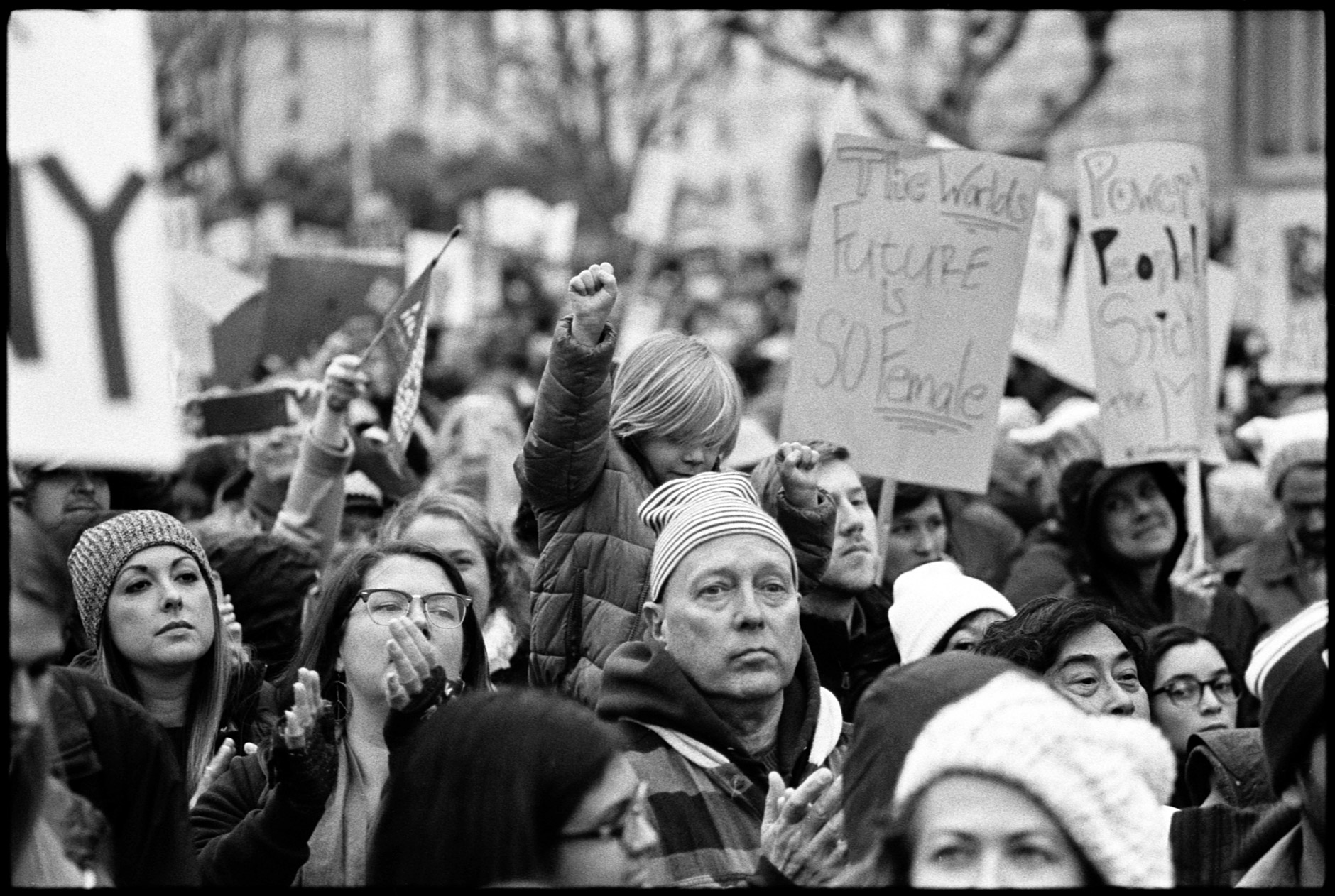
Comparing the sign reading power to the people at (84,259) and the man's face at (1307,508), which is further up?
the sign reading power to the people at (84,259)

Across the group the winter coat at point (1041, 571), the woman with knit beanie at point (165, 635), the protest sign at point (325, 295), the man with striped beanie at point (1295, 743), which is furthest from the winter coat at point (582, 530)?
the protest sign at point (325, 295)

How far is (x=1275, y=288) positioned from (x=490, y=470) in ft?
14.0

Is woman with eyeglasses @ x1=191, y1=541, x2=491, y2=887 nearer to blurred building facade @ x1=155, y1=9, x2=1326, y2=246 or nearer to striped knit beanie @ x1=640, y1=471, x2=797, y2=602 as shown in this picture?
striped knit beanie @ x1=640, y1=471, x2=797, y2=602

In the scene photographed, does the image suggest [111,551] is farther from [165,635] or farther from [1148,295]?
[1148,295]

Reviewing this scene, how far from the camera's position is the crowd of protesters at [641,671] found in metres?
2.93

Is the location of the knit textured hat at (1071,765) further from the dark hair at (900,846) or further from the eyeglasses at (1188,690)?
the eyeglasses at (1188,690)

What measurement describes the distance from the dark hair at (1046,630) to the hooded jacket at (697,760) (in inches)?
21.3

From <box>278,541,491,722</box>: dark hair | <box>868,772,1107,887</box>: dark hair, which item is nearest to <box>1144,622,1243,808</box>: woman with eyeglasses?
<box>278,541,491,722</box>: dark hair

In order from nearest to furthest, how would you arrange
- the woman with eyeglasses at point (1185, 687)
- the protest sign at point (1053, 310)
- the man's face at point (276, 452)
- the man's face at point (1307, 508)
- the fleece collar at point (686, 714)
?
1. the fleece collar at point (686, 714)
2. the woman with eyeglasses at point (1185, 687)
3. the man's face at point (276, 452)
4. the man's face at point (1307, 508)
5. the protest sign at point (1053, 310)

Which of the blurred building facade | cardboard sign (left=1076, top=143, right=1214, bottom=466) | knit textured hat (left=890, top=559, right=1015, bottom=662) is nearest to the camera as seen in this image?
knit textured hat (left=890, top=559, right=1015, bottom=662)

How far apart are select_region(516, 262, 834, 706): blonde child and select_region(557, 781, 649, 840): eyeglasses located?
4.82ft

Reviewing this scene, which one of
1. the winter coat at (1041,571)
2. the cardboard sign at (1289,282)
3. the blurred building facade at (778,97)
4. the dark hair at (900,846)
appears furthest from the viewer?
the blurred building facade at (778,97)

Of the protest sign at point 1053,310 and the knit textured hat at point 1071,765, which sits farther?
the protest sign at point 1053,310

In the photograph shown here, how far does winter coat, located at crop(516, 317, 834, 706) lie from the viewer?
459cm
